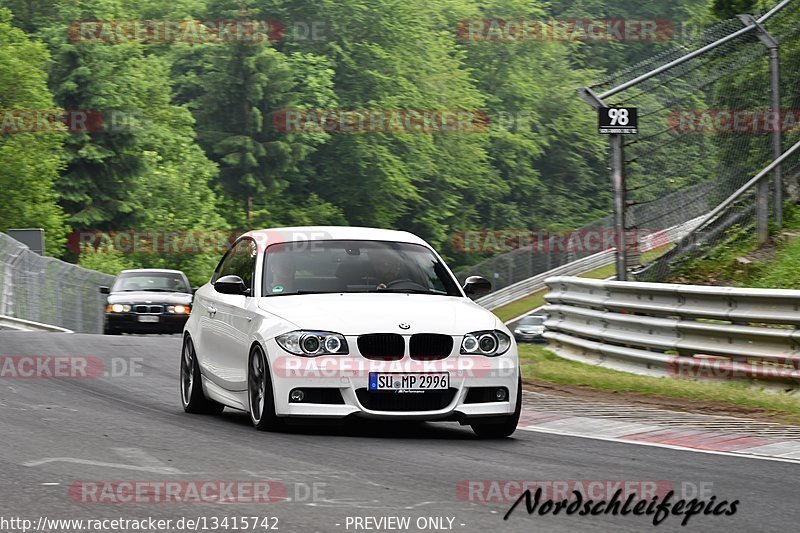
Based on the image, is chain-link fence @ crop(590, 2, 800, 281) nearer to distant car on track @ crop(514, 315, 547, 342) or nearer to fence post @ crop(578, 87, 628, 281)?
fence post @ crop(578, 87, 628, 281)

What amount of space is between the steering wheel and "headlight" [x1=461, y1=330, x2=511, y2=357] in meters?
1.00

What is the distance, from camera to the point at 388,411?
10.2m

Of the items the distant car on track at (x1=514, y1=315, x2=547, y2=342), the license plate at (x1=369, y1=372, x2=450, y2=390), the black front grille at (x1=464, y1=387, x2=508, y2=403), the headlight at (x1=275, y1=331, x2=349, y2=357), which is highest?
the headlight at (x1=275, y1=331, x2=349, y2=357)

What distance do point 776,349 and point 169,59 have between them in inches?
2434

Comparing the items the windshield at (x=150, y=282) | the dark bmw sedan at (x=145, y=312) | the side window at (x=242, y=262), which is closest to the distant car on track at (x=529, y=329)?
the windshield at (x=150, y=282)

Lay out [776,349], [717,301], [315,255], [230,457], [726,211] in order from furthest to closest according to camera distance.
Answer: [726,211]
[717,301]
[776,349]
[315,255]
[230,457]

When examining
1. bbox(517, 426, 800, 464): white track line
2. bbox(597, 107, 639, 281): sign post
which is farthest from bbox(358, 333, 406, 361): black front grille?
bbox(597, 107, 639, 281): sign post

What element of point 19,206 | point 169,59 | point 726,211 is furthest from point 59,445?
point 169,59

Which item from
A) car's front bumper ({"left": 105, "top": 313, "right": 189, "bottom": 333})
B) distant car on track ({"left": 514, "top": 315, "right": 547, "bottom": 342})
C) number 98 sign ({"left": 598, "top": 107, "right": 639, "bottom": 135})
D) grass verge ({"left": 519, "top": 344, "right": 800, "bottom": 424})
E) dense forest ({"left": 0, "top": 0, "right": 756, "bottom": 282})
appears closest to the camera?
grass verge ({"left": 519, "top": 344, "right": 800, "bottom": 424})

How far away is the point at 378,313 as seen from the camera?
10.5 m

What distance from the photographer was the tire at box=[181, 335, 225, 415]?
12336 mm

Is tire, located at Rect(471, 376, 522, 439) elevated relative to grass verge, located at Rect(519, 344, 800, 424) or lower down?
elevated

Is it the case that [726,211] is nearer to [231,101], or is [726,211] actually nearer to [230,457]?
[230,457]

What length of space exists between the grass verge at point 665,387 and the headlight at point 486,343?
8.85ft
